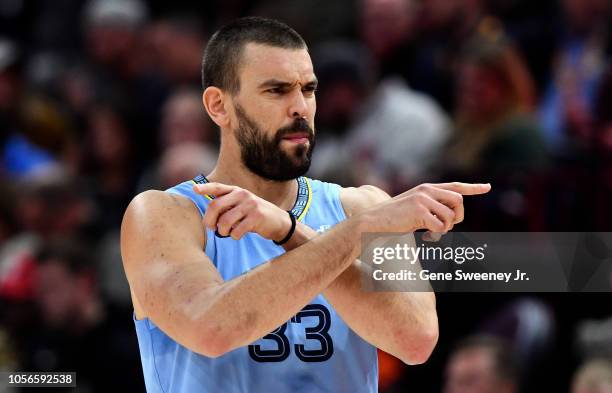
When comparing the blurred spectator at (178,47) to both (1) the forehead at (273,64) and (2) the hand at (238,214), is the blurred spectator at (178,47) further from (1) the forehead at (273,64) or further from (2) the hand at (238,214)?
(2) the hand at (238,214)

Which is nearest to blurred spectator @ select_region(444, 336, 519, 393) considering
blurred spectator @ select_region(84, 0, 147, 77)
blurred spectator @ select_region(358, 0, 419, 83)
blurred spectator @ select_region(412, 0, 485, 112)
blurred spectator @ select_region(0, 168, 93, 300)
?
blurred spectator @ select_region(412, 0, 485, 112)

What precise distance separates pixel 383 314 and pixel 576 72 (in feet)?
16.7

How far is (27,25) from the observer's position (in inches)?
560

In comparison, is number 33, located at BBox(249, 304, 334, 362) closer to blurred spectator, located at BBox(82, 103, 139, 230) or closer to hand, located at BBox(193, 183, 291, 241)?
hand, located at BBox(193, 183, 291, 241)

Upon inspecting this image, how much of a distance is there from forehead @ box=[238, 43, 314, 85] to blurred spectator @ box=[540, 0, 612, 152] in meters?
3.95

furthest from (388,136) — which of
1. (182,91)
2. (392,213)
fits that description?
(392,213)

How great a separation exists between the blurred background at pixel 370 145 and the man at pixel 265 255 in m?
2.41

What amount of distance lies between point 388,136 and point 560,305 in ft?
8.36

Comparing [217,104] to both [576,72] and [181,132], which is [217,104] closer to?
[576,72]

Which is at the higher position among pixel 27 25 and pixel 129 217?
pixel 27 25

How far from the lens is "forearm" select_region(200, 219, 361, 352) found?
4211 mm

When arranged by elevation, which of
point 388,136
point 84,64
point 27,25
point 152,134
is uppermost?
point 27,25

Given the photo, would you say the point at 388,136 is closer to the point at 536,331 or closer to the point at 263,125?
the point at 536,331

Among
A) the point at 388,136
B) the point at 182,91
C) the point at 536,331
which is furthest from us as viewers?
the point at 182,91
